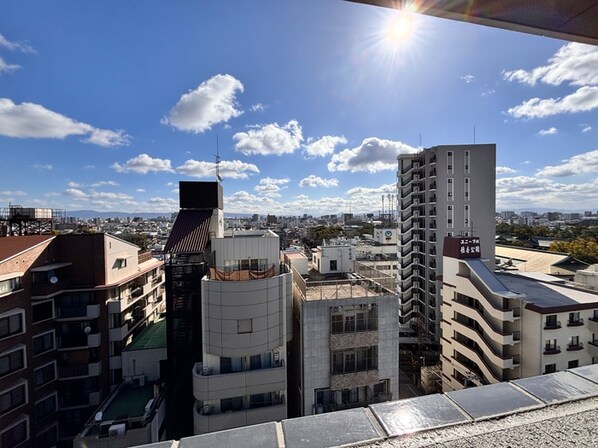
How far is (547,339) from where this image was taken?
15906mm

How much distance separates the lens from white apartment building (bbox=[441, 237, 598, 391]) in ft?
52.4

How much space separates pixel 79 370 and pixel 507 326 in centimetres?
2475

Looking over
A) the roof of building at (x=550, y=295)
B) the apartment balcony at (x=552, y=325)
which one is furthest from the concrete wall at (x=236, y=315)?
the apartment balcony at (x=552, y=325)

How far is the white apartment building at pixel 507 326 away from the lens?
1598cm

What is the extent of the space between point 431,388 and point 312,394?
46.0 ft

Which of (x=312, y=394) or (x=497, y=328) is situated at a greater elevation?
(x=497, y=328)

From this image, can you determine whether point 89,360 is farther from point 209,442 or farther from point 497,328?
point 497,328

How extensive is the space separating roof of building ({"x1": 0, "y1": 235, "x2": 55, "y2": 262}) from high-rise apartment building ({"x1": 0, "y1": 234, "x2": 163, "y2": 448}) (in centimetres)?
5

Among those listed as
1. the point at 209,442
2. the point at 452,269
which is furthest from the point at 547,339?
the point at 209,442

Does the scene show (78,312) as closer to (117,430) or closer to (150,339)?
(150,339)

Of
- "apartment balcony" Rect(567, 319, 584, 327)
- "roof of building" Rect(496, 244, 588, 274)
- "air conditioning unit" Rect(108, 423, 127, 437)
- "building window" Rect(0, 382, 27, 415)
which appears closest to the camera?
"air conditioning unit" Rect(108, 423, 127, 437)

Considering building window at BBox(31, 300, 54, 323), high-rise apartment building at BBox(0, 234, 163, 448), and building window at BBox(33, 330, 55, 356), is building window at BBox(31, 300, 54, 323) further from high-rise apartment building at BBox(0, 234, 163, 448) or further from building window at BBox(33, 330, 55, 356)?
building window at BBox(33, 330, 55, 356)

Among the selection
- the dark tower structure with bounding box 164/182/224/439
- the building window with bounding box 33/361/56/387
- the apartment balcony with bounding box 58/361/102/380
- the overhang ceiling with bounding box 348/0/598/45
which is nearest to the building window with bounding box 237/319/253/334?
the dark tower structure with bounding box 164/182/224/439

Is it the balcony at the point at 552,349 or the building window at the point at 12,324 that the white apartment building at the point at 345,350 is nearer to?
the balcony at the point at 552,349
